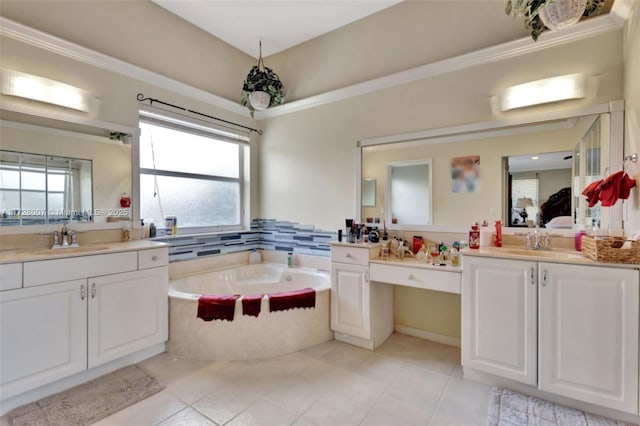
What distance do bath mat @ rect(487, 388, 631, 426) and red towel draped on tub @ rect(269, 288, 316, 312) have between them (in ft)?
4.70

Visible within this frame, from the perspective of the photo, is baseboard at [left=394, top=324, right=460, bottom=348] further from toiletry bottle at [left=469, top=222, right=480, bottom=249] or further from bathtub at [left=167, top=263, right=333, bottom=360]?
toiletry bottle at [left=469, top=222, right=480, bottom=249]

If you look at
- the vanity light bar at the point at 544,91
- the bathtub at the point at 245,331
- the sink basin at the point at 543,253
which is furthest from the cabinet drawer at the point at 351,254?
the vanity light bar at the point at 544,91

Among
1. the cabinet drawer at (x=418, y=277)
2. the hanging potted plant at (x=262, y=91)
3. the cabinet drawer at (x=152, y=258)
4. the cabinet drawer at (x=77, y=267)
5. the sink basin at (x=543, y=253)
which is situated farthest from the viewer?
the hanging potted plant at (x=262, y=91)

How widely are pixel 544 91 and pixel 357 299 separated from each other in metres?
2.17

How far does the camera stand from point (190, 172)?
3361 mm

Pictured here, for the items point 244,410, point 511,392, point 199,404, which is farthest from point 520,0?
point 199,404

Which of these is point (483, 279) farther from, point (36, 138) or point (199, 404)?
point (36, 138)

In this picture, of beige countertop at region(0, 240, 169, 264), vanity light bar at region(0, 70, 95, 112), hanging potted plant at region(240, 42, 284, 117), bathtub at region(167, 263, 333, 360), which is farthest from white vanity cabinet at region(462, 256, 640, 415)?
vanity light bar at region(0, 70, 95, 112)

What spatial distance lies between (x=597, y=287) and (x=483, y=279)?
57 centimetres

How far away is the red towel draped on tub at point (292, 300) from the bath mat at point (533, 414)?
4.70 ft

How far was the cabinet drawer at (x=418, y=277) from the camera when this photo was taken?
2.20m

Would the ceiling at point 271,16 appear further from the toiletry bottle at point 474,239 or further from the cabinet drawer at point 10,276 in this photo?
the cabinet drawer at point 10,276

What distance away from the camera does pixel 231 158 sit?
3789 mm

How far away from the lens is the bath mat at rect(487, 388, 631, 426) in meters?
1.67
